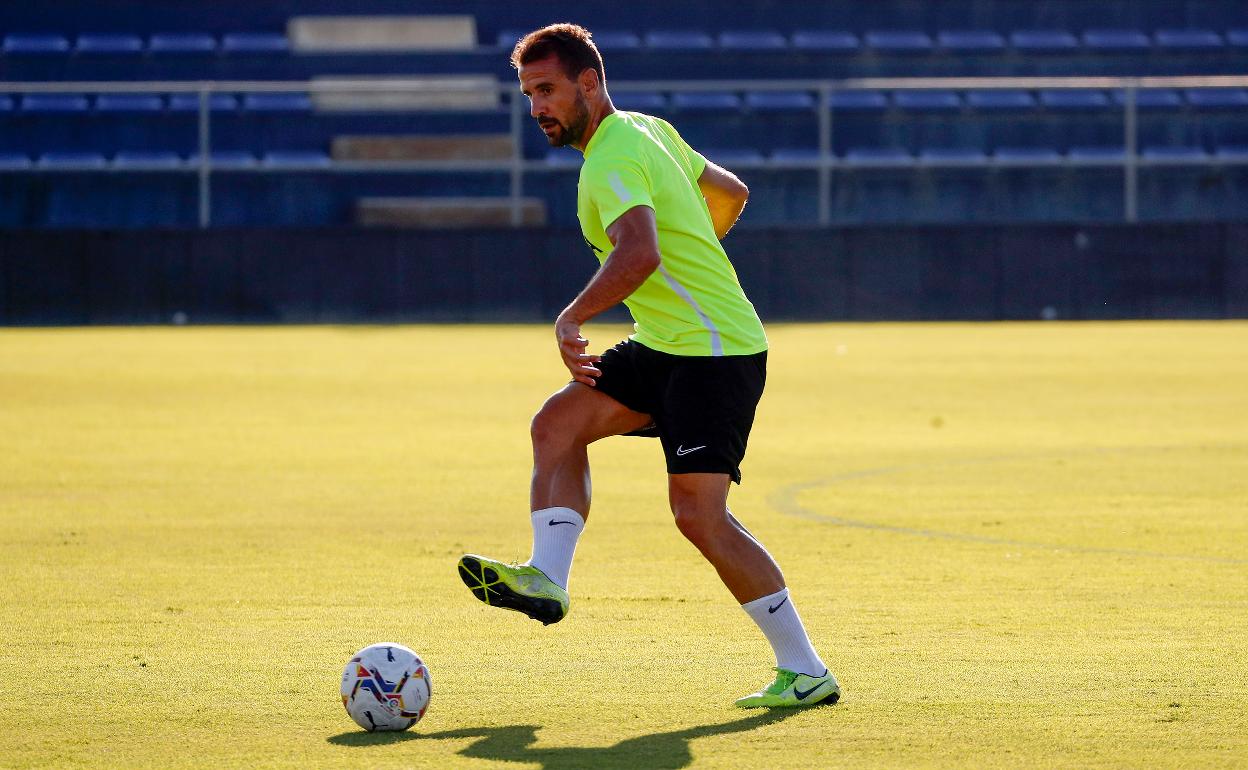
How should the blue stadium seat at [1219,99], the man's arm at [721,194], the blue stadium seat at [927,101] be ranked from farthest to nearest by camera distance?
the blue stadium seat at [1219,99] < the blue stadium seat at [927,101] < the man's arm at [721,194]

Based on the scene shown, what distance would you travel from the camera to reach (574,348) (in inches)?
211

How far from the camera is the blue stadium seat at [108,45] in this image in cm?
3012

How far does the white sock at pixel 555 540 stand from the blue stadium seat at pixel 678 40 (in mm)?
25777

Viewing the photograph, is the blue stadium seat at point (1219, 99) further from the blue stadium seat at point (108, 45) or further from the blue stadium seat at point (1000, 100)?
the blue stadium seat at point (108, 45)

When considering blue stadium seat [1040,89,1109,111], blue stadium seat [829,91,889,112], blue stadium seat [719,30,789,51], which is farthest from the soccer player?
blue stadium seat [719,30,789,51]

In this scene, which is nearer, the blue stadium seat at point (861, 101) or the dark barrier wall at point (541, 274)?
the dark barrier wall at point (541, 274)

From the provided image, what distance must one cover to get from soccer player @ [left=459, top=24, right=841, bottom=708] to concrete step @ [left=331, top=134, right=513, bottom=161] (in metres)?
22.9

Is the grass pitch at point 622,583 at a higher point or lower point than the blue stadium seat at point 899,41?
lower

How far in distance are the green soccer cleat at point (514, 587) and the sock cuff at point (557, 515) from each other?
0.19 meters

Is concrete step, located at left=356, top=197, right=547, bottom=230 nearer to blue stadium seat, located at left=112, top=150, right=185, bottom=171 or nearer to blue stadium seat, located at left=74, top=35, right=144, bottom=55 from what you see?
blue stadium seat, located at left=112, top=150, right=185, bottom=171

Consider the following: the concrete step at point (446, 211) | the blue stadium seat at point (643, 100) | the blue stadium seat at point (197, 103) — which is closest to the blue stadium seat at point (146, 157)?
the blue stadium seat at point (197, 103)

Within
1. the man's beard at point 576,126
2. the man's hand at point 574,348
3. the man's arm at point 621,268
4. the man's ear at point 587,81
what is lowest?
the man's hand at point 574,348

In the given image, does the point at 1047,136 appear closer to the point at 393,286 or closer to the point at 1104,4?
the point at 1104,4

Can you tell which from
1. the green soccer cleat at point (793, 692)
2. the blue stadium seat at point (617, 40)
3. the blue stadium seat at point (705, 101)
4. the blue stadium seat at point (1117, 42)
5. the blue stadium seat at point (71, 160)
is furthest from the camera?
the blue stadium seat at point (1117, 42)
